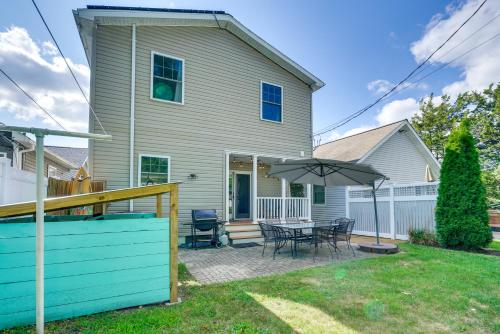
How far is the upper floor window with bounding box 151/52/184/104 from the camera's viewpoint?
318 inches

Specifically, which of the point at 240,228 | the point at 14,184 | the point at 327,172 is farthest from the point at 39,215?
the point at 327,172

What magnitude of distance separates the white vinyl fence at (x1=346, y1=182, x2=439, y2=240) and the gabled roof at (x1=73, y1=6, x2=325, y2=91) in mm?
5413

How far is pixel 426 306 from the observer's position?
3.53 m

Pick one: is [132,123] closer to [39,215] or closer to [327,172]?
[39,215]

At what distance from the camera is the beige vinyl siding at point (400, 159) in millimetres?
12843

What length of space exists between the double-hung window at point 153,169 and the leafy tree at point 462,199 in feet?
27.4

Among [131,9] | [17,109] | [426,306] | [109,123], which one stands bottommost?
[426,306]

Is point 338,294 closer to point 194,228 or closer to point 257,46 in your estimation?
point 194,228

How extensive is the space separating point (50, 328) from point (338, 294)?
3.69 m

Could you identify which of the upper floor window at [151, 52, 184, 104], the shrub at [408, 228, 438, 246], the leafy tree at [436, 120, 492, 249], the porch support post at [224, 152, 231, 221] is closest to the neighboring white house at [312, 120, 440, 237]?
the shrub at [408, 228, 438, 246]

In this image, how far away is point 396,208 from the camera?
9430 mm

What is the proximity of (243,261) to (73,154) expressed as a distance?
18374 mm

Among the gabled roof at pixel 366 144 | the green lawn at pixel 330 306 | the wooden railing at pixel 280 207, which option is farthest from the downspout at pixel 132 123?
the gabled roof at pixel 366 144

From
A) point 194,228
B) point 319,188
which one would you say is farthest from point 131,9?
point 319,188
